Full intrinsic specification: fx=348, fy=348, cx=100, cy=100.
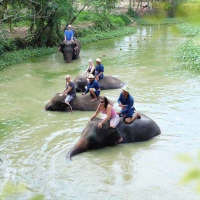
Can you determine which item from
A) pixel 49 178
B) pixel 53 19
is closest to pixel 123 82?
pixel 49 178

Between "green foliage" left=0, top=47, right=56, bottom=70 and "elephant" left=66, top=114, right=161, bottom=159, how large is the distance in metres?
9.72

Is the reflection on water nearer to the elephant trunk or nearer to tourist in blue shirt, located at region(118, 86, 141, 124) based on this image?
the elephant trunk

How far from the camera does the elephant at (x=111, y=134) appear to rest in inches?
274

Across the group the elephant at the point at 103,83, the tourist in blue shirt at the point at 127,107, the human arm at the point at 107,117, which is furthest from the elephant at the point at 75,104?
the human arm at the point at 107,117

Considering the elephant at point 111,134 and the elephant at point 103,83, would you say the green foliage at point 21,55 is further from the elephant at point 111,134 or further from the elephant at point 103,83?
the elephant at point 111,134

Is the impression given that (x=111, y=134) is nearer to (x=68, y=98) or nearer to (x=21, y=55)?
(x=68, y=98)

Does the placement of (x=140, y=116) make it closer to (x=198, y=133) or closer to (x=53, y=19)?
(x=198, y=133)

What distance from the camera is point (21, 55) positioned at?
1805cm

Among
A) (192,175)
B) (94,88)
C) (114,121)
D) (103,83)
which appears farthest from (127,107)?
(192,175)

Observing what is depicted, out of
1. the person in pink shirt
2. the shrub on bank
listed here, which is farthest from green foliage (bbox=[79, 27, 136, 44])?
the person in pink shirt

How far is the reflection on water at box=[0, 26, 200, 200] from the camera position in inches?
228

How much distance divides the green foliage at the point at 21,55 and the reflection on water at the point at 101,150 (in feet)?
7.58

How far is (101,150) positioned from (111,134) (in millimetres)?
392

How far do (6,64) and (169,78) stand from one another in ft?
25.6
